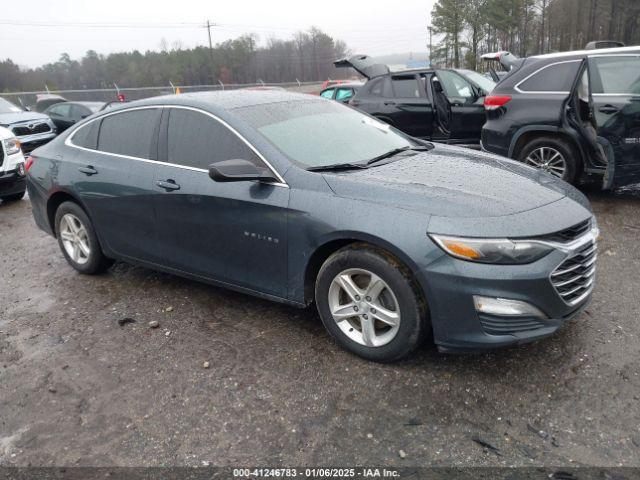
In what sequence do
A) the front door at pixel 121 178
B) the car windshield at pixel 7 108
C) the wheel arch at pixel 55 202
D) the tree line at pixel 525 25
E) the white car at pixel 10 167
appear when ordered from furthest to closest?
the tree line at pixel 525 25 → the car windshield at pixel 7 108 → the white car at pixel 10 167 → the wheel arch at pixel 55 202 → the front door at pixel 121 178

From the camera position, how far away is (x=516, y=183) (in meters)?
3.28

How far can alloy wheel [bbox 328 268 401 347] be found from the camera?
303 centimetres

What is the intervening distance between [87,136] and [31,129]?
379 inches

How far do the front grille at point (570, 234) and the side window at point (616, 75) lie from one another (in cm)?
351

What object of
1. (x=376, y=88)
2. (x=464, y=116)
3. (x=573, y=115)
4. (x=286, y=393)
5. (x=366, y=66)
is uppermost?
(x=366, y=66)

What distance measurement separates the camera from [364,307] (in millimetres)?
3109

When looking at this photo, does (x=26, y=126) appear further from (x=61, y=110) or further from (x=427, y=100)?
(x=427, y=100)

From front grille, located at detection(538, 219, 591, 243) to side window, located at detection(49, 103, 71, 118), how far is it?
1644 cm

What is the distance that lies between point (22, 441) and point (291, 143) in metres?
2.31

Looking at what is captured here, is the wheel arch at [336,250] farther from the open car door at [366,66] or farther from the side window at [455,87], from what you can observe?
the open car door at [366,66]

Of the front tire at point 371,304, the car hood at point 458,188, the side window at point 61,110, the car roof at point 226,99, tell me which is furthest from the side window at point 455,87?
the side window at point 61,110

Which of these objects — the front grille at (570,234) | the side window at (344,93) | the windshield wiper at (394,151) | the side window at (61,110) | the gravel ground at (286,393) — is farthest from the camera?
the side window at (61,110)

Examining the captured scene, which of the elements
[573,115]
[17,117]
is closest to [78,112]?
[17,117]

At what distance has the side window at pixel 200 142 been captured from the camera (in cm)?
357
